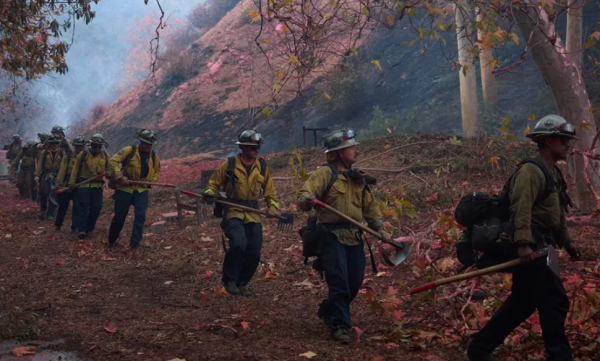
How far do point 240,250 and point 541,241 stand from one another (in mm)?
3857

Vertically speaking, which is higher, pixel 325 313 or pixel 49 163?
pixel 49 163

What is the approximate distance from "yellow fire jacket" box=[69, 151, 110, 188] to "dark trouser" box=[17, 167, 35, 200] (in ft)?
27.6

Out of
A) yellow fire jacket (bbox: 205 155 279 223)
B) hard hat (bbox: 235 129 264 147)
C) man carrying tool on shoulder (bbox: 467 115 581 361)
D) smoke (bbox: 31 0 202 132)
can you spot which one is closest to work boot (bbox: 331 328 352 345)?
man carrying tool on shoulder (bbox: 467 115 581 361)

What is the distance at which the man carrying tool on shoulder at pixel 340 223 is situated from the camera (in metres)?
5.82

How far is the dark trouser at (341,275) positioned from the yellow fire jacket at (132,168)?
526 cm

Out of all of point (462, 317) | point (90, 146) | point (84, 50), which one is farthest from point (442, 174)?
point (84, 50)

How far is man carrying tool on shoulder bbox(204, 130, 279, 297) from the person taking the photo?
25.2ft

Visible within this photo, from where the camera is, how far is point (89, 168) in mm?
12539

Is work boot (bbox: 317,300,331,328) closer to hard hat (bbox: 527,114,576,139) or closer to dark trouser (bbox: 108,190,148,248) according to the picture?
hard hat (bbox: 527,114,576,139)

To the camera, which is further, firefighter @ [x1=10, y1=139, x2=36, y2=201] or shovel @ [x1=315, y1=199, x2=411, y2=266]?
firefighter @ [x1=10, y1=139, x2=36, y2=201]

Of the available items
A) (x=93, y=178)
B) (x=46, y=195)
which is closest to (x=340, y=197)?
(x=93, y=178)

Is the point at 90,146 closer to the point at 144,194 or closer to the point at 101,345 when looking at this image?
the point at 144,194

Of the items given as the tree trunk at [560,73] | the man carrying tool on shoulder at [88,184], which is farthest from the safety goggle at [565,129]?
the man carrying tool on shoulder at [88,184]

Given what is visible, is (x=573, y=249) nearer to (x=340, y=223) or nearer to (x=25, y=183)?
(x=340, y=223)
